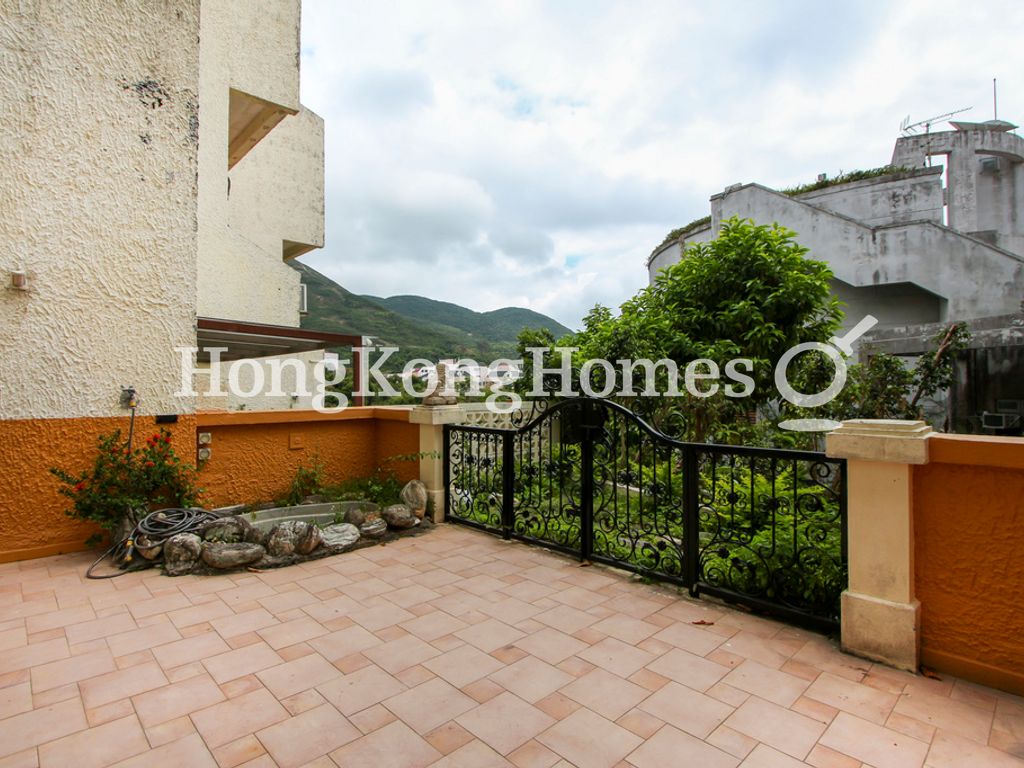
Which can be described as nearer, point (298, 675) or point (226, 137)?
point (298, 675)

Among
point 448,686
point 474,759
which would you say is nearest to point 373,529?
point 448,686

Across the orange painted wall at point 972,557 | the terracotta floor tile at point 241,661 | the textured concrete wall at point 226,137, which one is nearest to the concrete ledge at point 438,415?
the terracotta floor tile at point 241,661

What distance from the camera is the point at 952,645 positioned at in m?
2.50

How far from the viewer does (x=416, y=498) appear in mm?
5426

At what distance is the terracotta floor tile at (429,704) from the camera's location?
7.16 feet

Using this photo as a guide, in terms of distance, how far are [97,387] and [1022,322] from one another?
11.0m

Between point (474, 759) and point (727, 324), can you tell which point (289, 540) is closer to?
point (474, 759)

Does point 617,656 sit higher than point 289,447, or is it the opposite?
point 289,447

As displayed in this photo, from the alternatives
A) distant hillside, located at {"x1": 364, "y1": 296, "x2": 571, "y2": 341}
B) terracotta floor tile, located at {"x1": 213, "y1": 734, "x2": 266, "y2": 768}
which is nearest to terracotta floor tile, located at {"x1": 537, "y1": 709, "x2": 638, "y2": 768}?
terracotta floor tile, located at {"x1": 213, "y1": 734, "x2": 266, "y2": 768}

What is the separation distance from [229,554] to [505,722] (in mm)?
2902

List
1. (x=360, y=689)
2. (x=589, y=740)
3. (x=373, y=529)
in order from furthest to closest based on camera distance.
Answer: (x=373, y=529), (x=360, y=689), (x=589, y=740)

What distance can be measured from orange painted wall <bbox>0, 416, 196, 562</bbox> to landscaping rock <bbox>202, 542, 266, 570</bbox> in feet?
4.33

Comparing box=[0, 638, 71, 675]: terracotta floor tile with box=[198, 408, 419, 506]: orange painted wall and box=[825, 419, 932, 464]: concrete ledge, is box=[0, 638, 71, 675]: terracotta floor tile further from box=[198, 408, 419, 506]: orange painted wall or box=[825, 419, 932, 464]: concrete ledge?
box=[825, 419, 932, 464]: concrete ledge

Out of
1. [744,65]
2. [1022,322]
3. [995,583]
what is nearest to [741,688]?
[995,583]
